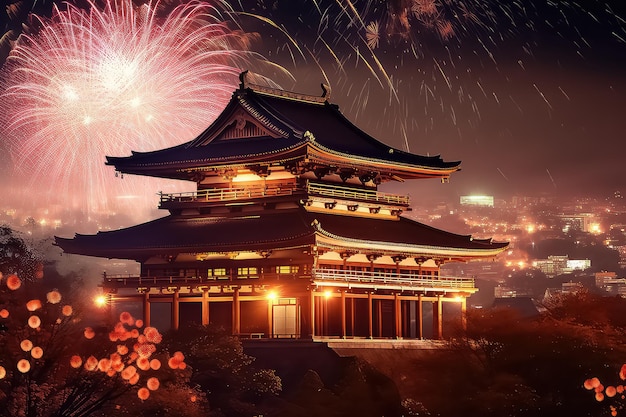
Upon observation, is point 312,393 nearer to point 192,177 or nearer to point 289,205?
point 289,205

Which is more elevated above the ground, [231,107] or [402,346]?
[231,107]

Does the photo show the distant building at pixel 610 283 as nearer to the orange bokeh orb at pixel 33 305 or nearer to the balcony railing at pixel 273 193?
the balcony railing at pixel 273 193

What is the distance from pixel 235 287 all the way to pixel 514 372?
1479 centimetres

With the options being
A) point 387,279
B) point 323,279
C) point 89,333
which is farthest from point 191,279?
point 89,333

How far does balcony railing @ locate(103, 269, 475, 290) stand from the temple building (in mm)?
82

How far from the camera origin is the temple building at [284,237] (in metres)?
65.1

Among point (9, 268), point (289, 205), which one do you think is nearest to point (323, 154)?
point (289, 205)

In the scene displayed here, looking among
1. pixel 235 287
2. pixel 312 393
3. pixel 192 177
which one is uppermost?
pixel 192 177

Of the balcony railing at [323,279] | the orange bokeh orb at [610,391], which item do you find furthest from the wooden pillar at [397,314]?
the orange bokeh orb at [610,391]

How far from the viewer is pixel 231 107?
229 feet

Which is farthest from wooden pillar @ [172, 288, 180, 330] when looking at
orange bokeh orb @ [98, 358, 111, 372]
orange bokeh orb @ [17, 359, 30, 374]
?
orange bokeh orb @ [17, 359, 30, 374]

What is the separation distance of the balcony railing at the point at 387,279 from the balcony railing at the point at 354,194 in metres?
4.23

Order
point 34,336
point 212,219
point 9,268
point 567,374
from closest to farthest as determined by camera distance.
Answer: point 34,336, point 567,374, point 212,219, point 9,268

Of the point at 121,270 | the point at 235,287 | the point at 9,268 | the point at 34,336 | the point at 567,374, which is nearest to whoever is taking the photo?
the point at 34,336
